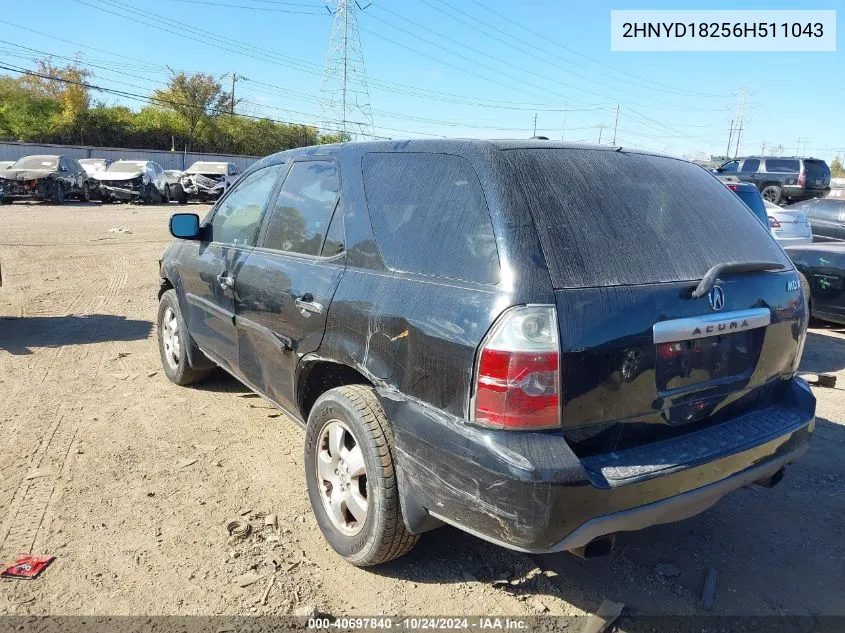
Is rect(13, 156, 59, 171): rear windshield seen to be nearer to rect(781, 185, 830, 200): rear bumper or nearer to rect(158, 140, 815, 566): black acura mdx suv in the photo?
rect(158, 140, 815, 566): black acura mdx suv

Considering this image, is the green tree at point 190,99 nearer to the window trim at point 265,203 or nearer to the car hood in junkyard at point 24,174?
the car hood in junkyard at point 24,174

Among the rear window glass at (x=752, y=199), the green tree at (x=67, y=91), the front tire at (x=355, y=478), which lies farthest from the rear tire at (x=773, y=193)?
the green tree at (x=67, y=91)

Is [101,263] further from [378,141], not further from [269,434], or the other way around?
[378,141]

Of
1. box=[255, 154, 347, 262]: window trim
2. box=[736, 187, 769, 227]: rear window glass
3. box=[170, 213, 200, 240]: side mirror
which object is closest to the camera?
box=[255, 154, 347, 262]: window trim

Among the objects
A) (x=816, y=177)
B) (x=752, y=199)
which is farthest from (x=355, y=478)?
(x=816, y=177)

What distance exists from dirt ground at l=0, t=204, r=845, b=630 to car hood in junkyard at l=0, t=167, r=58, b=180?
1967cm

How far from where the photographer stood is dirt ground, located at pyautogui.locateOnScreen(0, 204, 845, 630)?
2.74 meters

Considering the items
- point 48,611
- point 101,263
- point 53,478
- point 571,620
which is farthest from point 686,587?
point 101,263

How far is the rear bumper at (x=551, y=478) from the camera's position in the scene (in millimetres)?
2164

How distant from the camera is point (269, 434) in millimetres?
4359

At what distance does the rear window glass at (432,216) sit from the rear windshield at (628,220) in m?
0.20

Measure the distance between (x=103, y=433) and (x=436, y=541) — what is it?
2.40 metres

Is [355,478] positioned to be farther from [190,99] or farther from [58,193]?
[190,99]

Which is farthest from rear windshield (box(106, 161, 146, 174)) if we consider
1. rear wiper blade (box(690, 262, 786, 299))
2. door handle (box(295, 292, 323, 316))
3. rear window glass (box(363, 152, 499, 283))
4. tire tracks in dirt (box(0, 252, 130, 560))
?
rear wiper blade (box(690, 262, 786, 299))
